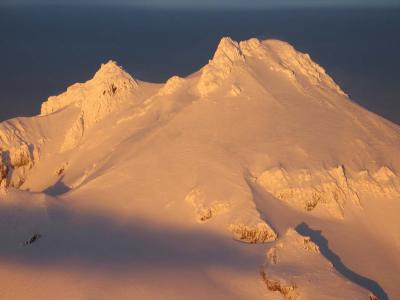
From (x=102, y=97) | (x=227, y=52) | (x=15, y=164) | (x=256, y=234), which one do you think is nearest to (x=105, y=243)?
(x=256, y=234)

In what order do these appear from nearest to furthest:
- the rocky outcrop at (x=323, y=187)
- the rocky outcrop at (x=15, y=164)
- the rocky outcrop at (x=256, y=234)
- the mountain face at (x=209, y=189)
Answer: the mountain face at (x=209, y=189)
the rocky outcrop at (x=256, y=234)
the rocky outcrop at (x=323, y=187)
the rocky outcrop at (x=15, y=164)

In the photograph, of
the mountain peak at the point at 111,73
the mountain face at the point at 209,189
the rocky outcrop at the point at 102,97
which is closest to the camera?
the mountain face at the point at 209,189

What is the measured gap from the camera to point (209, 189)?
59375 millimetres

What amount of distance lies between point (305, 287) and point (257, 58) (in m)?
33.7

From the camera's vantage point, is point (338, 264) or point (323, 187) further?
point (323, 187)

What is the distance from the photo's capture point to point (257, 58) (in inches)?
2987

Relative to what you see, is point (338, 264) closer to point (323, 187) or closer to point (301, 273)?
point (301, 273)

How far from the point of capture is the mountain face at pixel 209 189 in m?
49.1

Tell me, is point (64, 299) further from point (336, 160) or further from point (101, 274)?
point (336, 160)

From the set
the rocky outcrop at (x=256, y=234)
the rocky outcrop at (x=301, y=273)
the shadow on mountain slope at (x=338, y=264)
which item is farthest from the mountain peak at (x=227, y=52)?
the rocky outcrop at (x=301, y=273)

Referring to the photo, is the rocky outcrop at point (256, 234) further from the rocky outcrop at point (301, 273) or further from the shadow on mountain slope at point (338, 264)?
the shadow on mountain slope at point (338, 264)

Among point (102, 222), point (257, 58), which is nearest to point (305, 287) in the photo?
point (102, 222)

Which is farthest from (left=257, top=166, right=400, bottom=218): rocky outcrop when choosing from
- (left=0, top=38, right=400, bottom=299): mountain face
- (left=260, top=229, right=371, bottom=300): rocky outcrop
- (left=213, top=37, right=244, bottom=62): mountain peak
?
(left=213, top=37, right=244, bottom=62): mountain peak

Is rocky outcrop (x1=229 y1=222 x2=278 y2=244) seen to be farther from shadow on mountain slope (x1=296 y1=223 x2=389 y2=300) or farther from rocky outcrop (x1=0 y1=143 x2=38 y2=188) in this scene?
rocky outcrop (x1=0 y1=143 x2=38 y2=188)
